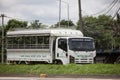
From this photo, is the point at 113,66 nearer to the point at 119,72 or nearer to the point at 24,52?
the point at 119,72

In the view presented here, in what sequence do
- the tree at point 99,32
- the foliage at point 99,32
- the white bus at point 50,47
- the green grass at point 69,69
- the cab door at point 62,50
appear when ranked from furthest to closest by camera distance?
1. the tree at point 99,32
2. the foliage at point 99,32
3. the cab door at point 62,50
4. the white bus at point 50,47
5. the green grass at point 69,69

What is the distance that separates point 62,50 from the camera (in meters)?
30.6

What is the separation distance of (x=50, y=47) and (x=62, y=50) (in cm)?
118

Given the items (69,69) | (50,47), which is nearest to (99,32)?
(50,47)

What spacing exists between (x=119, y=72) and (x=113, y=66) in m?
1.27

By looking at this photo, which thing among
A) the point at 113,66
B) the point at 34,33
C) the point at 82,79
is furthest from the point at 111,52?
the point at 82,79

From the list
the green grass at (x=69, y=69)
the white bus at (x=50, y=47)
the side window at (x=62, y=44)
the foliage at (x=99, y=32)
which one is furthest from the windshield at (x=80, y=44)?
the foliage at (x=99, y=32)

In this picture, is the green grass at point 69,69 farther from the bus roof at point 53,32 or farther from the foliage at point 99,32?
the foliage at point 99,32

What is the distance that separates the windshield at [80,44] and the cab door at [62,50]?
1.63ft

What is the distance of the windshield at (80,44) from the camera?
3005 cm

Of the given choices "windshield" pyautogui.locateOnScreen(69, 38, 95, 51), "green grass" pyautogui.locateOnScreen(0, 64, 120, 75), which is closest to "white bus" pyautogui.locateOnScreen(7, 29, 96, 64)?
"windshield" pyautogui.locateOnScreen(69, 38, 95, 51)

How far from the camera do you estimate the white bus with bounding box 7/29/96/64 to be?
3016 cm

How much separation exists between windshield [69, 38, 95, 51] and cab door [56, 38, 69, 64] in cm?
50

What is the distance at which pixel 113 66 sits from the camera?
24953 mm
